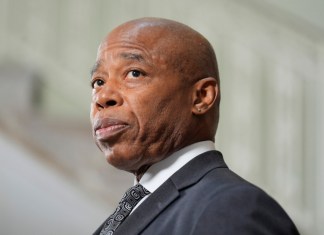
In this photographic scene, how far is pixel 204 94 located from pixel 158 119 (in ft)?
0.45

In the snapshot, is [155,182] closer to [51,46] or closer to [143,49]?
[143,49]

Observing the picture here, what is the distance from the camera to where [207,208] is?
63.4 inches

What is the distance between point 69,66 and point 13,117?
592 millimetres

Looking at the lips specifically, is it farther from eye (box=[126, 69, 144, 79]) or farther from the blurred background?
the blurred background

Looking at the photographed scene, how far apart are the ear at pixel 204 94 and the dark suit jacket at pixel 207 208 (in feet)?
0.33

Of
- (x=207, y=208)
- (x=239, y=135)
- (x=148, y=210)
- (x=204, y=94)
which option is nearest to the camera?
(x=207, y=208)

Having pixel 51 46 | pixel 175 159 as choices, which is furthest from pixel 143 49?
pixel 51 46

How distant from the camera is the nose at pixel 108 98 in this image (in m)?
1.77

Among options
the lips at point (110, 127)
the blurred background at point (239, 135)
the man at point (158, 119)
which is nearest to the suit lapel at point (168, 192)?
the man at point (158, 119)

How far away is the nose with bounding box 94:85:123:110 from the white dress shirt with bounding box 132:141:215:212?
0.54 ft

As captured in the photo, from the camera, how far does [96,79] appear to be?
1.86m

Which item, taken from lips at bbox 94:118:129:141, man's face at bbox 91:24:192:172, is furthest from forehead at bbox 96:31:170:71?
lips at bbox 94:118:129:141

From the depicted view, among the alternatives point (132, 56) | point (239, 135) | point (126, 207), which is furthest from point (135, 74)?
point (239, 135)

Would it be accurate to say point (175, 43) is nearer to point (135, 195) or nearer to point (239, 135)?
point (135, 195)
